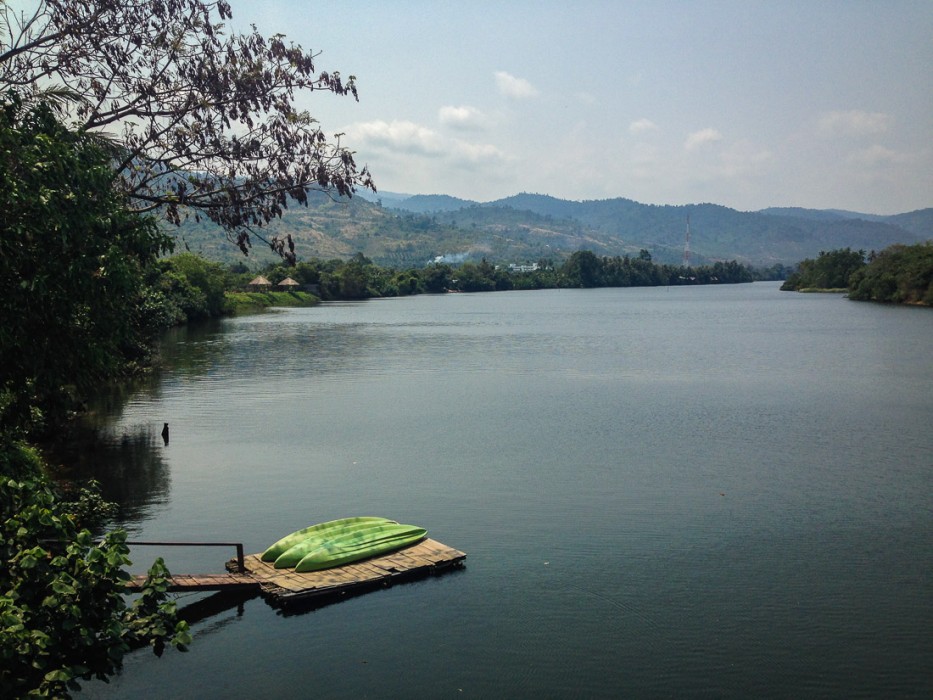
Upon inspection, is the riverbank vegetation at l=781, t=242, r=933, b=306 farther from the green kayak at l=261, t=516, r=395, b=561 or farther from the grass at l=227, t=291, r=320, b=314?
the green kayak at l=261, t=516, r=395, b=561

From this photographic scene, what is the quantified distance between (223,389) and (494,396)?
18020mm

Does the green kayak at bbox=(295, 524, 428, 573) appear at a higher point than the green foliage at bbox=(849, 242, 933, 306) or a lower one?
lower

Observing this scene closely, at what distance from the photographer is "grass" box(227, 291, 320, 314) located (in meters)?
152

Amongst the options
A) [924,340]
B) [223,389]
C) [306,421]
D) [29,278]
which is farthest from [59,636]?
[924,340]

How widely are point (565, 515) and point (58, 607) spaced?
712 inches

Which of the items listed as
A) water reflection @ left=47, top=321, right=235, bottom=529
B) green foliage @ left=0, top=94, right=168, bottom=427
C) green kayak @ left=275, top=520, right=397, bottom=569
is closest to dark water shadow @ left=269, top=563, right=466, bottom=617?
green kayak @ left=275, top=520, right=397, bottom=569

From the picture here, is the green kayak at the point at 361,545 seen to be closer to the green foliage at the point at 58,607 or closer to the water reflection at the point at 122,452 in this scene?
the water reflection at the point at 122,452

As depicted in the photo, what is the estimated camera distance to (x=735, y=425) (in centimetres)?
4244

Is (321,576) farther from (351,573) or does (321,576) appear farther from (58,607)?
(58,607)

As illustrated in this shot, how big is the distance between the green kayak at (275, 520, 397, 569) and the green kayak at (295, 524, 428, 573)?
0.24ft

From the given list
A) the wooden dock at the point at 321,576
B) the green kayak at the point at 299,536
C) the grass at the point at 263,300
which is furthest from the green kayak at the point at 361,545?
the grass at the point at 263,300

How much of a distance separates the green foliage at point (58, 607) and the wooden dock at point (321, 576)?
20.4ft

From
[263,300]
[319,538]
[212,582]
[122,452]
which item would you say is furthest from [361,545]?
[263,300]

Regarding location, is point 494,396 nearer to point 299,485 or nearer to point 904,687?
point 299,485
